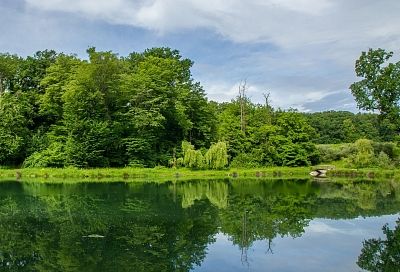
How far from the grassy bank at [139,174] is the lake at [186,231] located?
14.3 metres

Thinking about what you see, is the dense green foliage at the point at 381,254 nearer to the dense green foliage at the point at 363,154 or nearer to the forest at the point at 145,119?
the forest at the point at 145,119

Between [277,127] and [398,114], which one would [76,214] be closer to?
[398,114]

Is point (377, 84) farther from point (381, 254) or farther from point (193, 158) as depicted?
point (381, 254)

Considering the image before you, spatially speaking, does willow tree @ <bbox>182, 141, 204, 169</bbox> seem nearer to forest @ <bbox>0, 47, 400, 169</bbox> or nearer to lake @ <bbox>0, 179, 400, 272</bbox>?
forest @ <bbox>0, 47, 400, 169</bbox>

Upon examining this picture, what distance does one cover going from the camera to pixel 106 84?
151 ft

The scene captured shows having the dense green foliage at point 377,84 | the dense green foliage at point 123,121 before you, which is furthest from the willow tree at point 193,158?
the dense green foliage at point 377,84

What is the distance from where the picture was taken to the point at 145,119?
145ft

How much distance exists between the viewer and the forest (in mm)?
43219

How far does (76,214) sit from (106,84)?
3035 cm

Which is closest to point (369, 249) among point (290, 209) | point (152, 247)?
point (152, 247)

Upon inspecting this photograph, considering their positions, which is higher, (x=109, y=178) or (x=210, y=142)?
(x=210, y=142)

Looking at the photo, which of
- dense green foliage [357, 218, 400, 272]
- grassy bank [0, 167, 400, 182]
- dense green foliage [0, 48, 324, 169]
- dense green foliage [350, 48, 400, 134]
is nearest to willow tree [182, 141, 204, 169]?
dense green foliage [0, 48, 324, 169]

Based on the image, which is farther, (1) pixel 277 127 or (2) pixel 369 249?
(1) pixel 277 127

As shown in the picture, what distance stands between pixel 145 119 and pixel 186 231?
30.9 meters
